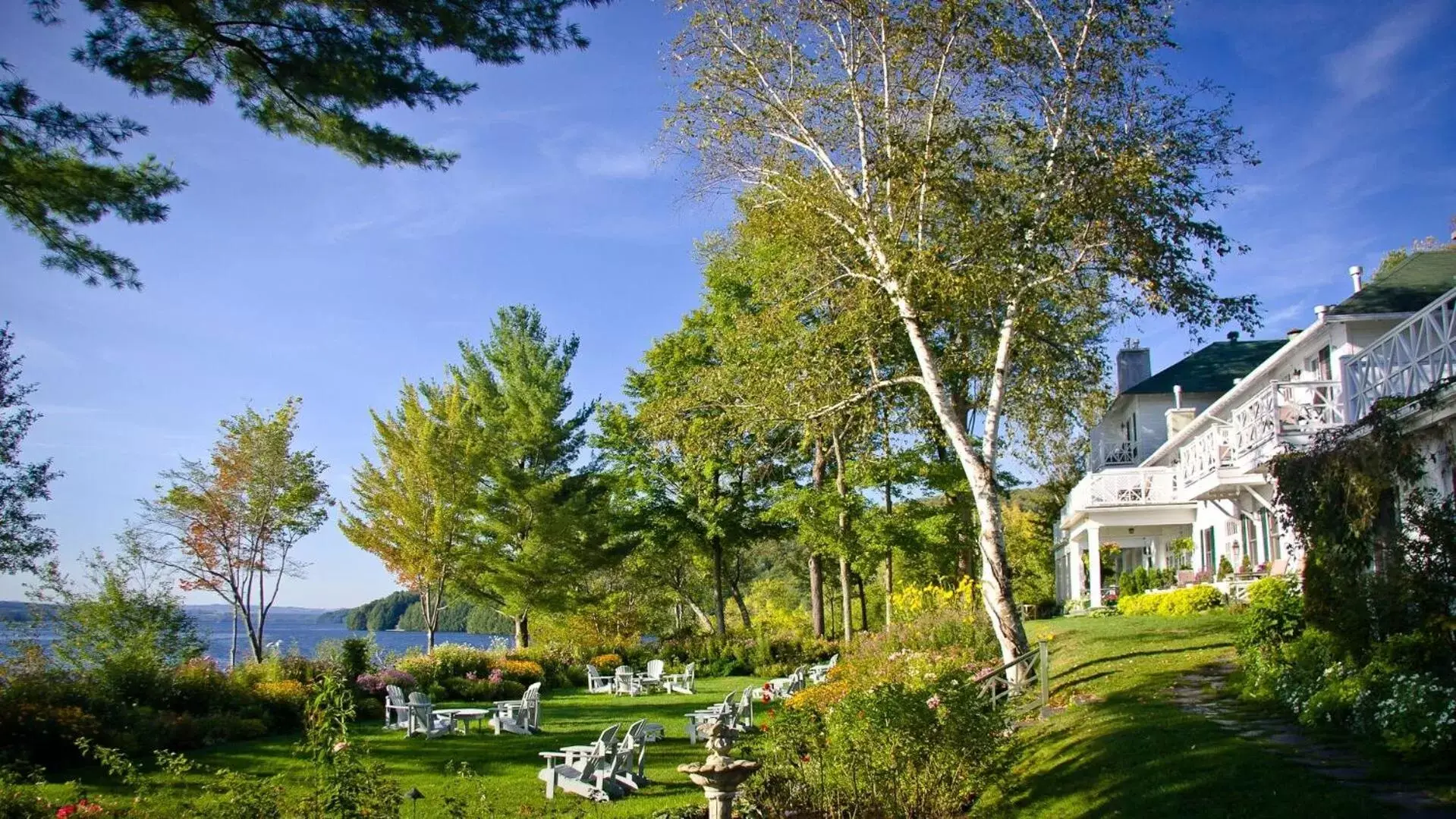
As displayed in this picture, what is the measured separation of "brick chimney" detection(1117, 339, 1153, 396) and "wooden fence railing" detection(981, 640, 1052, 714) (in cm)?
2683

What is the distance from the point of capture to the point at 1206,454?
23.1 metres

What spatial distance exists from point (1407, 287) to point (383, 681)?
2247 cm

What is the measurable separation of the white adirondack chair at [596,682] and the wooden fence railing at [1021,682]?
1404cm

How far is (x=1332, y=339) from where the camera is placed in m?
18.9

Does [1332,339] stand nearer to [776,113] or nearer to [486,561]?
[776,113]

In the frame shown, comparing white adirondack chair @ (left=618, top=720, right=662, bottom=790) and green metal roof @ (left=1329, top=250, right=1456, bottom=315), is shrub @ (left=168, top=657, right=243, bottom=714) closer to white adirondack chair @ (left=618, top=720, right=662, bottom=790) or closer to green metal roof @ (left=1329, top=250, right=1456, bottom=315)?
white adirondack chair @ (left=618, top=720, right=662, bottom=790)

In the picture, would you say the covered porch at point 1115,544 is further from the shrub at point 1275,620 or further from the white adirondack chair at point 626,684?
the shrub at point 1275,620

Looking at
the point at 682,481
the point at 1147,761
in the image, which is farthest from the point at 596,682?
the point at 1147,761

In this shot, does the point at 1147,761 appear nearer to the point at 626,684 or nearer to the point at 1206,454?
the point at 1206,454

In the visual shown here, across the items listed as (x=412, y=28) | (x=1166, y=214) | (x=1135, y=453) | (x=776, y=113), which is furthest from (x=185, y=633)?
(x=1135, y=453)

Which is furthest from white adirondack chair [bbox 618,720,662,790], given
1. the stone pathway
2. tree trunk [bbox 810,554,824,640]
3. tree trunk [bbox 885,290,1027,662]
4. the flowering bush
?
tree trunk [bbox 810,554,824,640]

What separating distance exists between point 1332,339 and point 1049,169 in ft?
24.0

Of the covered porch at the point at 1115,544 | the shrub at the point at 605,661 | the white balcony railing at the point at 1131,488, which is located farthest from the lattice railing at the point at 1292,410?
the shrub at the point at 605,661

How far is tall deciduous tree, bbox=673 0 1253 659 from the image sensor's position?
16.0 metres
